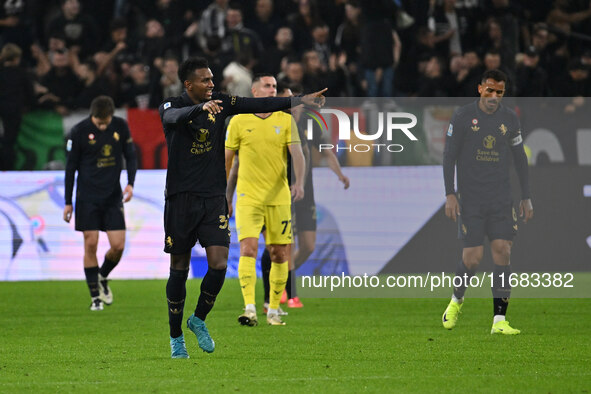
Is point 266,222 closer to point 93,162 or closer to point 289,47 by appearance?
point 93,162

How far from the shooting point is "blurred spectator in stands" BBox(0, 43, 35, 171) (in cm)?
1678

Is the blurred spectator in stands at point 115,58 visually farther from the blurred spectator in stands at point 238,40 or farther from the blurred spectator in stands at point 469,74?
the blurred spectator in stands at point 469,74

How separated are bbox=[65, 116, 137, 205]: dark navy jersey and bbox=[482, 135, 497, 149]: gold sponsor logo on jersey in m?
4.47

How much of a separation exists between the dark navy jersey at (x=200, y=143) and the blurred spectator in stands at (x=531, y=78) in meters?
9.11

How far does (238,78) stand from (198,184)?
8832mm

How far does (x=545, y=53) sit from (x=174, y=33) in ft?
19.5

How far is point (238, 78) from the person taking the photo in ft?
53.9

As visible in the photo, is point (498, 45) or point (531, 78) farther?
point (498, 45)

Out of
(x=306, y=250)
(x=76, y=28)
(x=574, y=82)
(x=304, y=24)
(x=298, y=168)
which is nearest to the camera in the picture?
(x=298, y=168)

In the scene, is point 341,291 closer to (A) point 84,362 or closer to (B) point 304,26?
(A) point 84,362

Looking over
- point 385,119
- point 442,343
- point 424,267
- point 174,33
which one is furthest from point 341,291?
point 174,33

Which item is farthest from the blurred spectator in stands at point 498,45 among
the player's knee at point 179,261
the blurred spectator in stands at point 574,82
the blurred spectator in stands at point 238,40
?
the player's knee at point 179,261

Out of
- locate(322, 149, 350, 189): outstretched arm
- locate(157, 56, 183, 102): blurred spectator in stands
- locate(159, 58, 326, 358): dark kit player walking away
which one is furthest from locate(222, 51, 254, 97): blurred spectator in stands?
locate(159, 58, 326, 358): dark kit player walking away

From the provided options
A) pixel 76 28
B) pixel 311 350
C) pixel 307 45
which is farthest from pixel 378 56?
pixel 311 350
